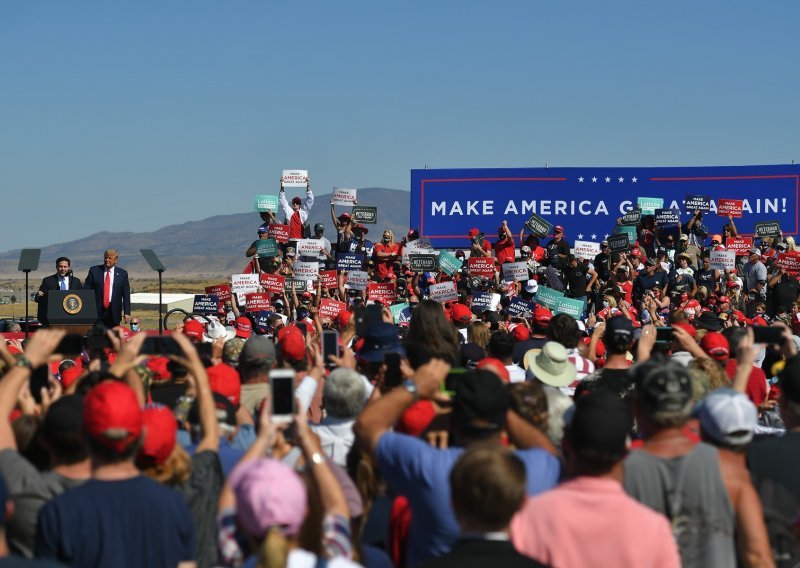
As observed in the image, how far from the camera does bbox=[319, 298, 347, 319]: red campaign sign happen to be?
53.9 ft

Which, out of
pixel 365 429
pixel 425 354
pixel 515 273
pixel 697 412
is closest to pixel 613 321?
pixel 425 354

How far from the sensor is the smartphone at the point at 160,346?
18.2 ft

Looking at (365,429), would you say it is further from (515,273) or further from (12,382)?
(515,273)

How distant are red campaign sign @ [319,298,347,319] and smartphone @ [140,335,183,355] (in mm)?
10649

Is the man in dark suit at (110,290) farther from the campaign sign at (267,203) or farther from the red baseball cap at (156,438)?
the red baseball cap at (156,438)

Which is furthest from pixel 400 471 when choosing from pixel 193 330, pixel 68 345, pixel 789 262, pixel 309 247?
pixel 789 262

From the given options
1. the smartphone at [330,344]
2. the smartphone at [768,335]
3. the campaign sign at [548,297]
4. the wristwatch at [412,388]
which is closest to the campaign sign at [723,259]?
the campaign sign at [548,297]

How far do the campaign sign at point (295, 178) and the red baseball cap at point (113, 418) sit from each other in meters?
19.5

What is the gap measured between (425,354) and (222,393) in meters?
1.32

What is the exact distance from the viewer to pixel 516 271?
18938 mm

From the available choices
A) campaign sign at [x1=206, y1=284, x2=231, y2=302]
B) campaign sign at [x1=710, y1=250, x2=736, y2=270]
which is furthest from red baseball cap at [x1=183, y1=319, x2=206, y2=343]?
campaign sign at [x1=710, y1=250, x2=736, y2=270]

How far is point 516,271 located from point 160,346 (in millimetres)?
13588

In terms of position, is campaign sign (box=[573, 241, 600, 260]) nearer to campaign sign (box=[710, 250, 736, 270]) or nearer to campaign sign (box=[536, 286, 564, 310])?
campaign sign (box=[710, 250, 736, 270])

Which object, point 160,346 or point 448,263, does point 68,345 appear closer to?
point 160,346
